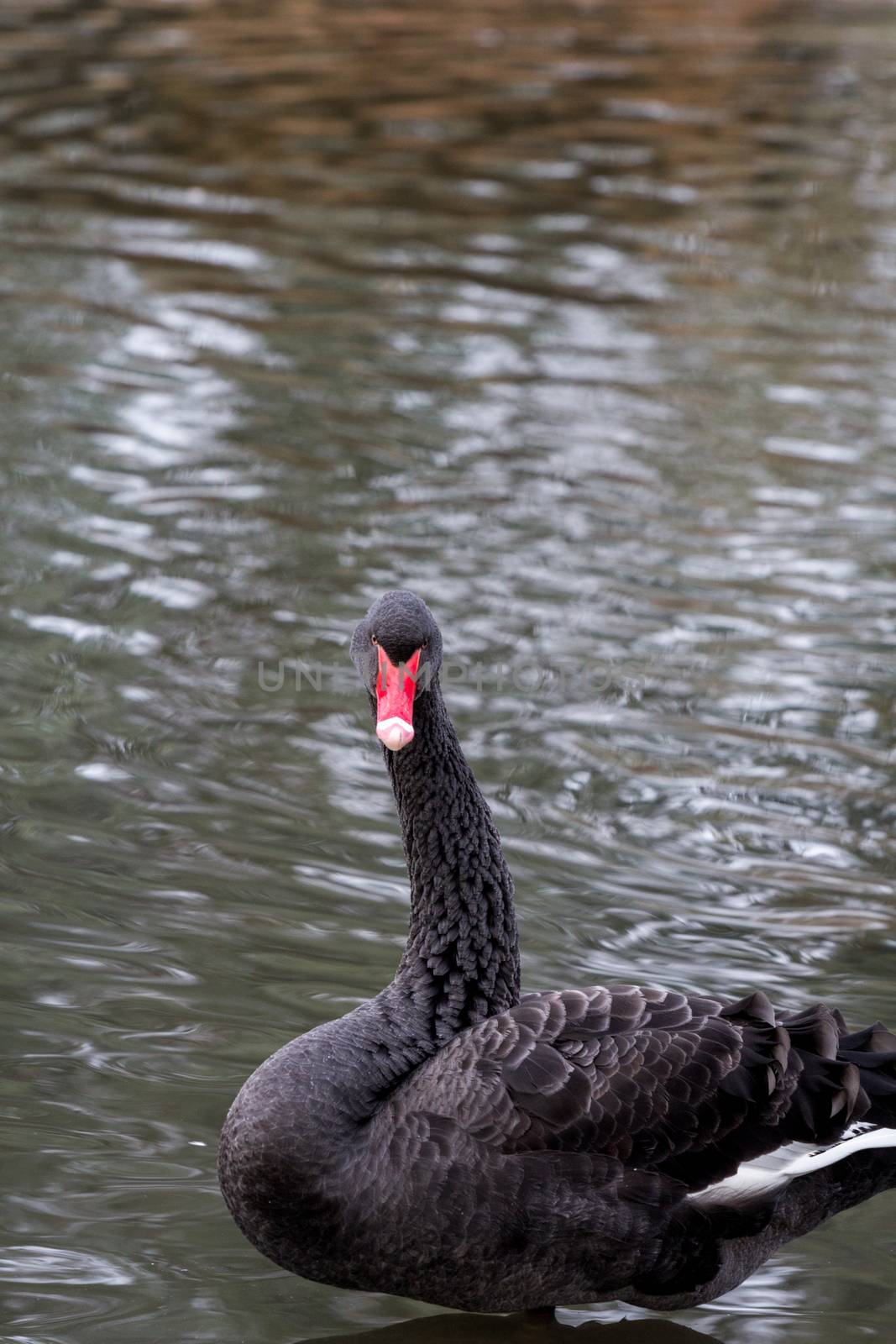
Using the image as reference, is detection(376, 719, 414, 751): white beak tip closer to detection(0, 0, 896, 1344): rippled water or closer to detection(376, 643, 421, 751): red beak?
detection(376, 643, 421, 751): red beak

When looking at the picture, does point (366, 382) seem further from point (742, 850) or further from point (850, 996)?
point (850, 996)

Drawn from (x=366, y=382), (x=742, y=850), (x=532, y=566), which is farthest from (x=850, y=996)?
(x=366, y=382)

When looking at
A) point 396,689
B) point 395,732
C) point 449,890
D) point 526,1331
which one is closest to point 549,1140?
point 526,1331

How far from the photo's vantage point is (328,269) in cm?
1309

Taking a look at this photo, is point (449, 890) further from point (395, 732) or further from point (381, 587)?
point (381, 587)

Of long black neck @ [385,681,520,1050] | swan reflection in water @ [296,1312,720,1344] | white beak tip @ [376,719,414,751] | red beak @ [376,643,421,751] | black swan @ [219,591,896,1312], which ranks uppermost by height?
red beak @ [376,643,421,751]

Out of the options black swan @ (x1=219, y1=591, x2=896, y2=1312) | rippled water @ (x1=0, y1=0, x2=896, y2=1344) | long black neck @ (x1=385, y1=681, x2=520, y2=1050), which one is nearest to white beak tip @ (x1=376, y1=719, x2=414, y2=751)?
black swan @ (x1=219, y1=591, x2=896, y2=1312)

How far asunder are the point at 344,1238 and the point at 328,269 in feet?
32.5

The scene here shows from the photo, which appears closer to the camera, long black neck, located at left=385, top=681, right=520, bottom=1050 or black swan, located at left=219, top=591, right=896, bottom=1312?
black swan, located at left=219, top=591, right=896, bottom=1312

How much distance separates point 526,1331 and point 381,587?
4445mm

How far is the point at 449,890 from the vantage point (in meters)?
4.64

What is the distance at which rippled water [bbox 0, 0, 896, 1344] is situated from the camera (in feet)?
16.7

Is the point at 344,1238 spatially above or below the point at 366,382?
below

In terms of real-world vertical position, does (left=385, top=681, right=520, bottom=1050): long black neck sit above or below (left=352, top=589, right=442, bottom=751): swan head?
below
